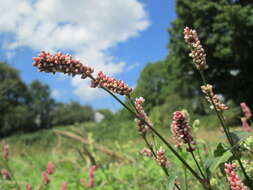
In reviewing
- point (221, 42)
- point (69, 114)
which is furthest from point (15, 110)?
point (221, 42)

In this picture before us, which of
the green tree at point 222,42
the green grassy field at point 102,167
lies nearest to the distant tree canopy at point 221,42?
the green tree at point 222,42

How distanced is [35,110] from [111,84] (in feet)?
286

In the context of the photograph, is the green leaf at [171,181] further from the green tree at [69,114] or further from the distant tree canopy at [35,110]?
the green tree at [69,114]

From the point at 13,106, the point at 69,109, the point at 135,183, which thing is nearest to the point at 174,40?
the point at 135,183

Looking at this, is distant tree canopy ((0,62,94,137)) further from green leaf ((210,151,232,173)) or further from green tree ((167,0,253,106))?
green leaf ((210,151,232,173))

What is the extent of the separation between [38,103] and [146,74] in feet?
98.9

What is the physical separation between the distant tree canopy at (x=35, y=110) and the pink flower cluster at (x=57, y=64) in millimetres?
70425

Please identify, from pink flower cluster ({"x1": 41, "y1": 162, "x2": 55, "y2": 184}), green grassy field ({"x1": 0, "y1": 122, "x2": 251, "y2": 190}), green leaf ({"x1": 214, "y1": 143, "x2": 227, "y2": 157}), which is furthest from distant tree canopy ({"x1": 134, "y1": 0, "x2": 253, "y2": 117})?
green leaf ({"x1": 214, "y1": 143, "x2": 227, "y2": 157})

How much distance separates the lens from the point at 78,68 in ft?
3.79

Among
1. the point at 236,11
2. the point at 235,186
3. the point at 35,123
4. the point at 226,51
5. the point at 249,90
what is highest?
the point at 35,123

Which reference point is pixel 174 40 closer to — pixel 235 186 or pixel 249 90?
pixel 249 90

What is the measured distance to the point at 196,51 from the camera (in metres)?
1.35

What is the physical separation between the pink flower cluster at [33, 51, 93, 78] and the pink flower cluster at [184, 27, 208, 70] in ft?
1.46

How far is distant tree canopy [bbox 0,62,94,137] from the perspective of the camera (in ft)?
236
